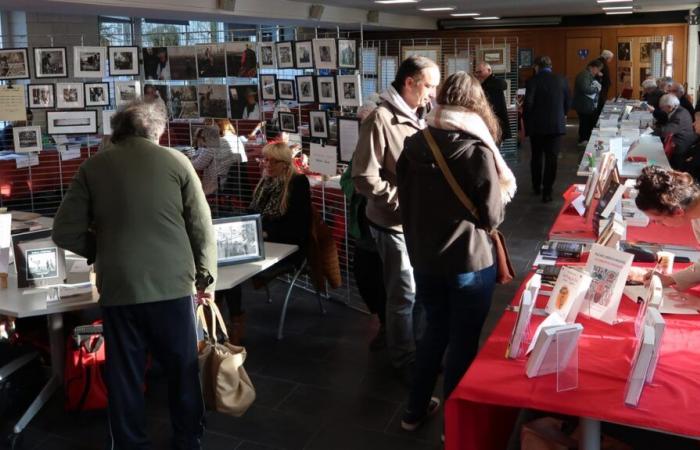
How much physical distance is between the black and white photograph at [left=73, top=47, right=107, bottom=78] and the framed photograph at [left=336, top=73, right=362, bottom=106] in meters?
2.21

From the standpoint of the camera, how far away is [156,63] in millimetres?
5805

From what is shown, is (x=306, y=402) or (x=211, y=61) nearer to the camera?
(x=306, y=402)

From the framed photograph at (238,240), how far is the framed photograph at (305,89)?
1.37 meters

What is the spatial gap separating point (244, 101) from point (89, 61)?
1.36 m

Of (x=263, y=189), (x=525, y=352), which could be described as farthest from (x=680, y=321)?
(x=263, y=189)

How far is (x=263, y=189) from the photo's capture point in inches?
176

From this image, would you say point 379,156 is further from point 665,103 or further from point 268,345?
point 665,103

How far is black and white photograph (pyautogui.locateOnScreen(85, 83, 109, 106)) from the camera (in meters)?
5.92

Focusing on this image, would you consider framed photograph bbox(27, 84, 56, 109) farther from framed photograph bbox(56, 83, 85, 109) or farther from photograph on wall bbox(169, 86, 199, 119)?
photograph on wall bbox(169, 86, 199, 119)

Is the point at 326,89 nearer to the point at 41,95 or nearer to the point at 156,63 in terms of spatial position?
the point at 156,63

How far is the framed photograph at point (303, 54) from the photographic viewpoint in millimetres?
4863

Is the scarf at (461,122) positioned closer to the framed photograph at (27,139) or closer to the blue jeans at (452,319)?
the blue jeans at (452,319)

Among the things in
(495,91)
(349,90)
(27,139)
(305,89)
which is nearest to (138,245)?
(349,90)

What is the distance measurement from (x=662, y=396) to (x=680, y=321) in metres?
0.62
